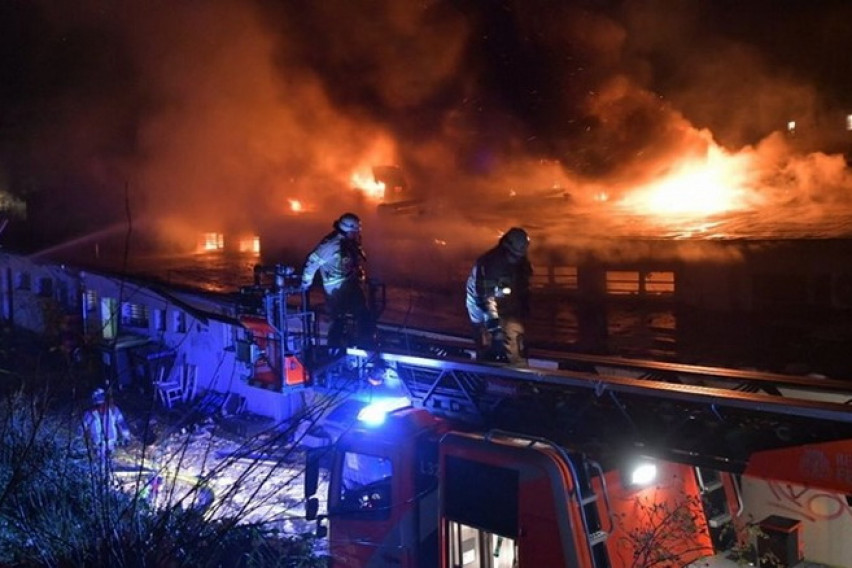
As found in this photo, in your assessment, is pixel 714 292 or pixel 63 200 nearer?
pixel 714 292

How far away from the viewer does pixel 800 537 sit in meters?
5.11

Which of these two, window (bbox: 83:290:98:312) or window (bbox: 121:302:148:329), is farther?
window (bbox: 83:290:98:312)

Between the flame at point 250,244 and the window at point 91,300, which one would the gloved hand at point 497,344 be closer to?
the window at point 91,300

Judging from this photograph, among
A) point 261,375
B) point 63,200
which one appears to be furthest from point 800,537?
point 63,200

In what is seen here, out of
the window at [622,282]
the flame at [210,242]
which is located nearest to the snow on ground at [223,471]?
the window at [622,282]

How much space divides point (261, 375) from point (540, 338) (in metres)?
4.60

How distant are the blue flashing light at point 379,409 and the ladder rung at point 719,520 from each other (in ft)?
7.77

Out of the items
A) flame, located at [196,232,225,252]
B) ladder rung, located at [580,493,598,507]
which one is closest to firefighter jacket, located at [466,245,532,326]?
ladder rung, located at [580,493,598,507]

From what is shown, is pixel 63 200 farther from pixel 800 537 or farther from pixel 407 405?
pixel 800 537

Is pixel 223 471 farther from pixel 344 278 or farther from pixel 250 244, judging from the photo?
pixel 250 244

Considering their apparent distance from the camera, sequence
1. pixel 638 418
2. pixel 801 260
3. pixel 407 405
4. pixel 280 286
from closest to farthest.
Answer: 1. pixel 638 418
2. pixel 407 405
3. pixel 280 286
4. pixel 801 260

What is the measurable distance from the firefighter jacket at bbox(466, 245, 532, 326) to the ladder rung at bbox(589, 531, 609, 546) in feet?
6.87

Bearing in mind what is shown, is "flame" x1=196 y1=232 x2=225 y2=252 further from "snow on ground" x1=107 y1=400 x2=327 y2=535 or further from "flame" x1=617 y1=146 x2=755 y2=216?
"flame" x1=617 y1=146 x2=755 y2=216

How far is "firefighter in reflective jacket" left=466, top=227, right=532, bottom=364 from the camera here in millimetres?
5715
